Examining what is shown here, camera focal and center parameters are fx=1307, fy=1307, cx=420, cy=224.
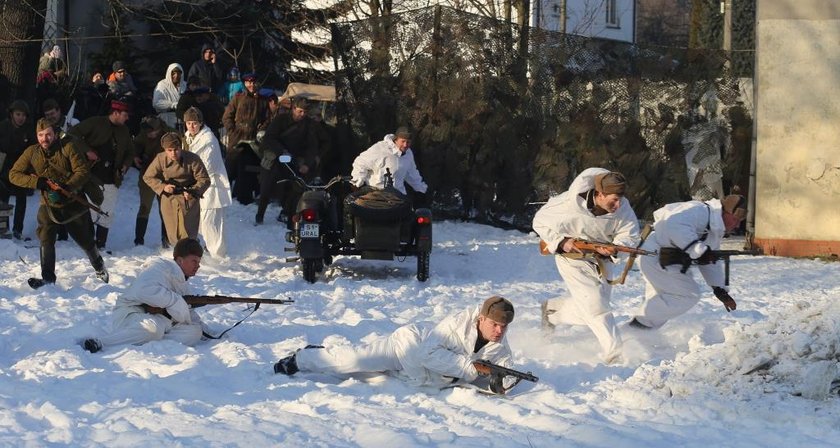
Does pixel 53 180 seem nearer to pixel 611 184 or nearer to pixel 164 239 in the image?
pixel 164 239

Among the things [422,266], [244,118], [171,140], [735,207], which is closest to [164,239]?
[171,140]

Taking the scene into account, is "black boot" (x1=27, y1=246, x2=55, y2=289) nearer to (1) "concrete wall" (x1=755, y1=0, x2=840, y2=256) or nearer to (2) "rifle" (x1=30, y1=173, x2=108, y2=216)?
(2) "rifle" (x1=30, y1=173, x2=108, y2=216)

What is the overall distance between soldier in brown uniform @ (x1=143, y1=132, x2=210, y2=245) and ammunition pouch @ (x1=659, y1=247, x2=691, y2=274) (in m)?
5.97

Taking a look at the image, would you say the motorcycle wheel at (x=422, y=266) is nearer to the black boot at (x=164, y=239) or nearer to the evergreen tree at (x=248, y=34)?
the black boot at (x=164, y=239)

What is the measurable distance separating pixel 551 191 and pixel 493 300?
10.1 m

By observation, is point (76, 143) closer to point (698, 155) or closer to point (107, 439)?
point (107, 439)

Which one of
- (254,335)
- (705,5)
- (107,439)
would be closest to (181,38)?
(254,335)

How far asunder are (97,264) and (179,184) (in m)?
1.62

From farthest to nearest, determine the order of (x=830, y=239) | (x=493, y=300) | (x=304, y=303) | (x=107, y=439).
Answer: (x=830, y=239)
(x=304, y=303)
(x=493, y=300)
(x=107, y=439)

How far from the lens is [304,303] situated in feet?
41.6

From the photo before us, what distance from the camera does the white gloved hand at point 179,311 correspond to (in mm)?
9984

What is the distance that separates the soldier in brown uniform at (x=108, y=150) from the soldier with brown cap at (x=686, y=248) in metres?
7.21

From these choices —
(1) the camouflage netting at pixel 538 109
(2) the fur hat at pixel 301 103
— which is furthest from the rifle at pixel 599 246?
(1) the camouflage netting at pixel 538 109

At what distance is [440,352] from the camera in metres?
8.45
